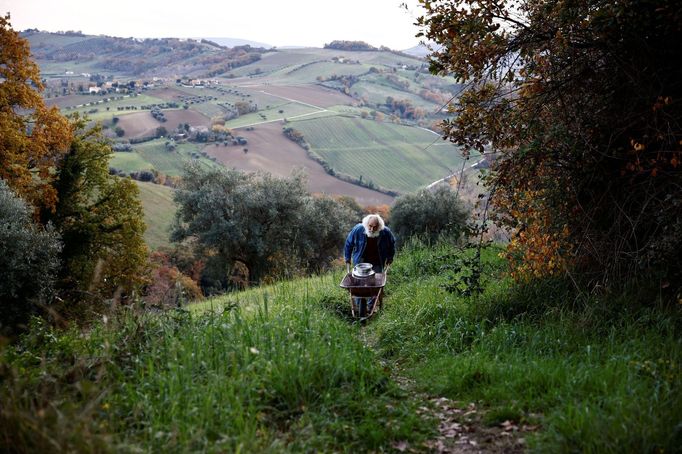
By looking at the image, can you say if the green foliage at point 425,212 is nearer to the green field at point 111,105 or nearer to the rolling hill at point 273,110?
the rolling hill at point 273,110

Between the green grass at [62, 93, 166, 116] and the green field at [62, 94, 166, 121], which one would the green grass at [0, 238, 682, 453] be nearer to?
the green field at [62, 94, 166, 121]

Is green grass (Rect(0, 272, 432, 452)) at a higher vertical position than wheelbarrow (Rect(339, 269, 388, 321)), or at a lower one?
higher

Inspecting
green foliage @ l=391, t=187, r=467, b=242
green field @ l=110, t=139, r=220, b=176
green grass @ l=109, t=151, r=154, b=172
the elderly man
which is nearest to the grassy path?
the elderly man

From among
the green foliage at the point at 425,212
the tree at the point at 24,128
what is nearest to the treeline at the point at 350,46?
the green foliage at the point at 425,212

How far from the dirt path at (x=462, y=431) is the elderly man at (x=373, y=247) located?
5515 millimetres

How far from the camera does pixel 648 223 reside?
23.1 feet

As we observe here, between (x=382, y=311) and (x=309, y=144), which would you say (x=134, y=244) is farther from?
(x=309, y=144)

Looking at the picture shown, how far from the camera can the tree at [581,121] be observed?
686 cm

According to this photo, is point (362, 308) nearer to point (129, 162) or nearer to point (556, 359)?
point (556, 359)

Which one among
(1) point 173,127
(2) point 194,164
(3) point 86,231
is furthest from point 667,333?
(1) point 173,127

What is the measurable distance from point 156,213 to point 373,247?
52.5 metres

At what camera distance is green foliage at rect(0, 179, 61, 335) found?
18.1 metres

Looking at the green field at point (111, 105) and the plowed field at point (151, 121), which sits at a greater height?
the green field at point (111, 105)

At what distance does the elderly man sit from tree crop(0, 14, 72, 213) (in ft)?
60.4
